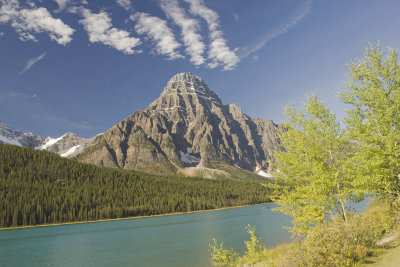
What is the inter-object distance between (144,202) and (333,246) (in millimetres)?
185031

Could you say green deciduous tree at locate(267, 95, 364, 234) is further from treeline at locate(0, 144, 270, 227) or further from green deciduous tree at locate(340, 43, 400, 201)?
treeline at locate(0, 144, 270, 227)

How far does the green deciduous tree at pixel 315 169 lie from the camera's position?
17922mm

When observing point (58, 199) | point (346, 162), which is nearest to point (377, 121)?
point (346, 162)

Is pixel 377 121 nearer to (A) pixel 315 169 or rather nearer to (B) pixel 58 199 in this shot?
(A) pixel 315 169

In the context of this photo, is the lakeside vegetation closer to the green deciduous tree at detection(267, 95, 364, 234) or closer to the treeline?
the green deciduous tree at detection(267, 95, 364, 234)

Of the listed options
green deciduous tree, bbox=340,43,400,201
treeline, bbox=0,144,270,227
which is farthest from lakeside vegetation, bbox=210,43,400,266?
treeline, bbox=0,144,270,227

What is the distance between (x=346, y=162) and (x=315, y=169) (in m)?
2.39

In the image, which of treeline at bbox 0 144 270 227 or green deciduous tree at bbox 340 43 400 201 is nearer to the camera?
green deciduous tree at bbox 340 43 400 201

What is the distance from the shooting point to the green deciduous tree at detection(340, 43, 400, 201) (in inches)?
688

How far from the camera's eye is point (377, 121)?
18.8 metres

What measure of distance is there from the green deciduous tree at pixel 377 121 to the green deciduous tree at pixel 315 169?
1185 millimetres

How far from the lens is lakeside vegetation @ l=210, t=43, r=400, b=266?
17234 mm

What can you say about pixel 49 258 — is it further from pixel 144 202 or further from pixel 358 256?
pixel 144 202

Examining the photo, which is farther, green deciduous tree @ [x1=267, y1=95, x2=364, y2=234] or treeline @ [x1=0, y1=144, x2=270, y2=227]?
treeline @ [x1=0, y1=144, x2=270, y2=227]
